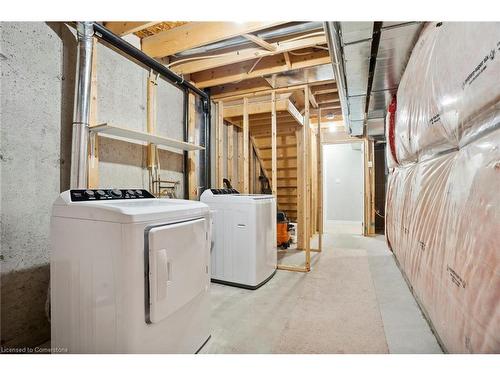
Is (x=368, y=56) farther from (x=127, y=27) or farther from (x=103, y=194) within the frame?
(x=103, y=194)

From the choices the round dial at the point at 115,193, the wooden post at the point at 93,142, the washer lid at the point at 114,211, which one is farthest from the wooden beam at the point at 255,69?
the washer lid at the point at 114,211

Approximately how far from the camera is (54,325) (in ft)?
4.38

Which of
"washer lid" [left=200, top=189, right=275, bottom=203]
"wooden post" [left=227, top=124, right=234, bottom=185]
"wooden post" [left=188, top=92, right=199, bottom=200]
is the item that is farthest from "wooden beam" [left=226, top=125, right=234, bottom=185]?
"washer lid" [left=200, top=189, right=275, bottom=203]

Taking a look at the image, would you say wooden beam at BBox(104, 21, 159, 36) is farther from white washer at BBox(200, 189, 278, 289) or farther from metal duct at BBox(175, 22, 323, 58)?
white washer at BBox(200, 189, 278, 289)

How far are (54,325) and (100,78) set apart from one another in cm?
172

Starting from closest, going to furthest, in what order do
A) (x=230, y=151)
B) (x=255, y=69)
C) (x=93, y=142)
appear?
(x=93, y=142) < (x=255, y=69) < (x=230, y=151)

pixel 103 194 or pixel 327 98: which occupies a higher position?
pixel 327 98

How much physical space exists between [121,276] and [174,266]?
243 millimetres

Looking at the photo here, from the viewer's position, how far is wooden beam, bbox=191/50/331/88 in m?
2.63

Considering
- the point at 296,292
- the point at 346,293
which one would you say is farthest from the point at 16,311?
the point at 346,293

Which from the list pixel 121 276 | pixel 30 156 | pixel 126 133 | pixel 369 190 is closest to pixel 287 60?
pixel 126 133

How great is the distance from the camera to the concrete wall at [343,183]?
22.0 ft

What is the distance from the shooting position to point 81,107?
1.67 meters

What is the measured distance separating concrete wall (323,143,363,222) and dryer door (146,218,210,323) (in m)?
5.98
